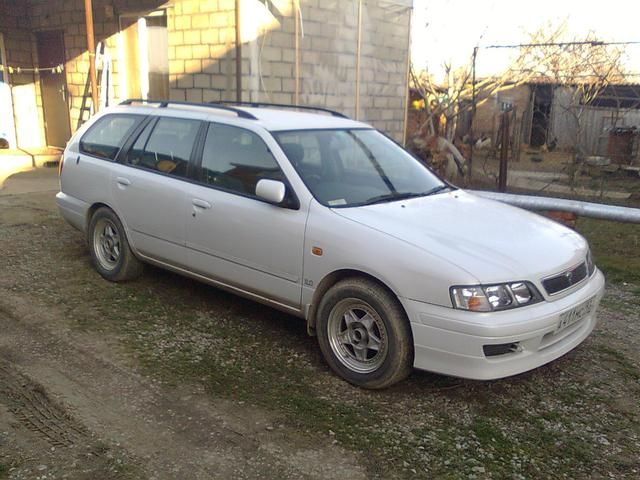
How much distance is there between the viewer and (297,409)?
144 inches

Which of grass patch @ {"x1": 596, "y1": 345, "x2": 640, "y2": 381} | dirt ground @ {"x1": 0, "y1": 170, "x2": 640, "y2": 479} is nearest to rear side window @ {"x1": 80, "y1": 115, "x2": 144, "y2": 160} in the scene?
dirt ground @ {"x1": 0, "y1": 170, "x2": 640, "y2": 479}

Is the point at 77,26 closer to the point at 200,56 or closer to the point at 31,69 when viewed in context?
the point at 31,69

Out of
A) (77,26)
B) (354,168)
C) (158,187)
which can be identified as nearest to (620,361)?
(354,168)

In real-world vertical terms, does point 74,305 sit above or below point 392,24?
below

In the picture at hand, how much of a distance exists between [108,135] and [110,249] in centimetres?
108

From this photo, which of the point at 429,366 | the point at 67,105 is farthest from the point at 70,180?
the point at 67,105

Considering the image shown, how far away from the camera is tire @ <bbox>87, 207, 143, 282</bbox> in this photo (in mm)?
5590

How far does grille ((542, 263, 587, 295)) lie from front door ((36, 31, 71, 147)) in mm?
11441

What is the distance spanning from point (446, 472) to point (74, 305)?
3.49 metres

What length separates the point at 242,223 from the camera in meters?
4.45

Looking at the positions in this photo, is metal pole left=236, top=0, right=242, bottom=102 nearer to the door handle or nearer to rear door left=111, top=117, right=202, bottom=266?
rear door left=111, top=117, right=202, bottom=266

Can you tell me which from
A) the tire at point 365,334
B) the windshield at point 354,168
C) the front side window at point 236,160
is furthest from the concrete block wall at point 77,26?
the tire at point 365,334

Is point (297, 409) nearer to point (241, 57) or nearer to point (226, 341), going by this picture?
point (226, 341)

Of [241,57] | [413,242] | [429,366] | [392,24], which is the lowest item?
[429,366]
